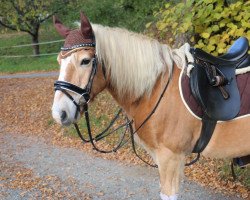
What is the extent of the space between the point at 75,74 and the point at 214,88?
1140 millimetres

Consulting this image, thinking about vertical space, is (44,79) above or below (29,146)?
below

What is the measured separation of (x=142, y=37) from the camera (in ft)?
10.1

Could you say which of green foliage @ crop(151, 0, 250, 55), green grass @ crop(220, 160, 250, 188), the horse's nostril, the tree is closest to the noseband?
the horse's nostril

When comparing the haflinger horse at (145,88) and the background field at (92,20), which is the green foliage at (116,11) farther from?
the haflinger horse at (145,88)

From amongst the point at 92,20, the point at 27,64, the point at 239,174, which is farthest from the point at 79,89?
the point at 27,64

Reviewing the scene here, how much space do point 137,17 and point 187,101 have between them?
49.2 feet

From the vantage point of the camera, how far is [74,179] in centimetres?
562

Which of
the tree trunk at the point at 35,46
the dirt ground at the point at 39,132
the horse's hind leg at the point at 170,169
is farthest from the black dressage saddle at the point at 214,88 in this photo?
the tree trunk at the point at 35,46

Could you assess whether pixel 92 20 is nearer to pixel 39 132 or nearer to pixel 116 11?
pixel 116 11

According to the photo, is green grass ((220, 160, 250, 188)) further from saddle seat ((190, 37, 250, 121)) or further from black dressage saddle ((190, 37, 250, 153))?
saddle seat ((190, 37, 250, 121))

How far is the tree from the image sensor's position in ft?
68.3

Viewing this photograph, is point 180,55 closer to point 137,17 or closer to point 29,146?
point 29,146

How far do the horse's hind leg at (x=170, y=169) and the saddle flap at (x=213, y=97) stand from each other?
466 mm

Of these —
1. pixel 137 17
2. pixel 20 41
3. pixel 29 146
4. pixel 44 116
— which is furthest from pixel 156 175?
pixel 20 41
